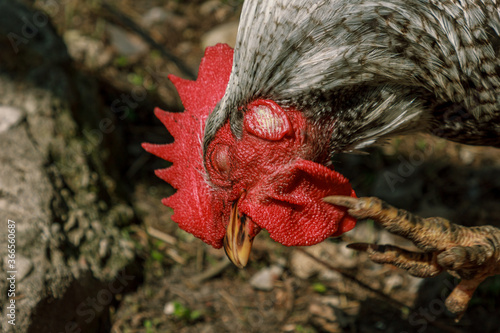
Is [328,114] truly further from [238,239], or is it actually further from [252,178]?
[238,239]

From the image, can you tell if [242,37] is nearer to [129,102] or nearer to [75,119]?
[75,119]

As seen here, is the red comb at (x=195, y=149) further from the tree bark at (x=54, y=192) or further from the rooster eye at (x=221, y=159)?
the tree bark at (x=54, y=192)

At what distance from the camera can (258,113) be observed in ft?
5.65

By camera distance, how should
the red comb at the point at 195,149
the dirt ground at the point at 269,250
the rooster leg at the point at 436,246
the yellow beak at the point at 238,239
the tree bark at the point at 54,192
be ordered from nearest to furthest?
1. the rooster leg at the point at 436,246
2. the yellow beak at the point at 238,239
3. the red comb at the point at 195,149
4. the tree bark at the point at 54,192
5. the dirt ground at the point at 269,250

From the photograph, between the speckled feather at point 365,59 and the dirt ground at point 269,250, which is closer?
the speckled feather at point 365,59

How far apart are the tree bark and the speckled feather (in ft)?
3.69

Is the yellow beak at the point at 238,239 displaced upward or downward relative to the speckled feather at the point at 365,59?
downward

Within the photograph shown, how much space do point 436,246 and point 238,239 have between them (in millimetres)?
744

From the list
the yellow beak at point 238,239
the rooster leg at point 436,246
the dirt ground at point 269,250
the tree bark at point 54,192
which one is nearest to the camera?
the rooster leg at point 436,246

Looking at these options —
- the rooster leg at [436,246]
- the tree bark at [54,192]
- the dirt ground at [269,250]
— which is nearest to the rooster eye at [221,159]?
the rooster leg at [436,246]

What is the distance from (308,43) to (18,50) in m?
2.14

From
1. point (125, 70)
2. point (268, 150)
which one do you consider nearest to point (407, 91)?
point (268, 150)

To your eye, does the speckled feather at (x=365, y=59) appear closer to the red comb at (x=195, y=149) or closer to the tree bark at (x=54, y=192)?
the red comb at (x=195, y=149)

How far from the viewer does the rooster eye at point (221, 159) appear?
5.97 feet
